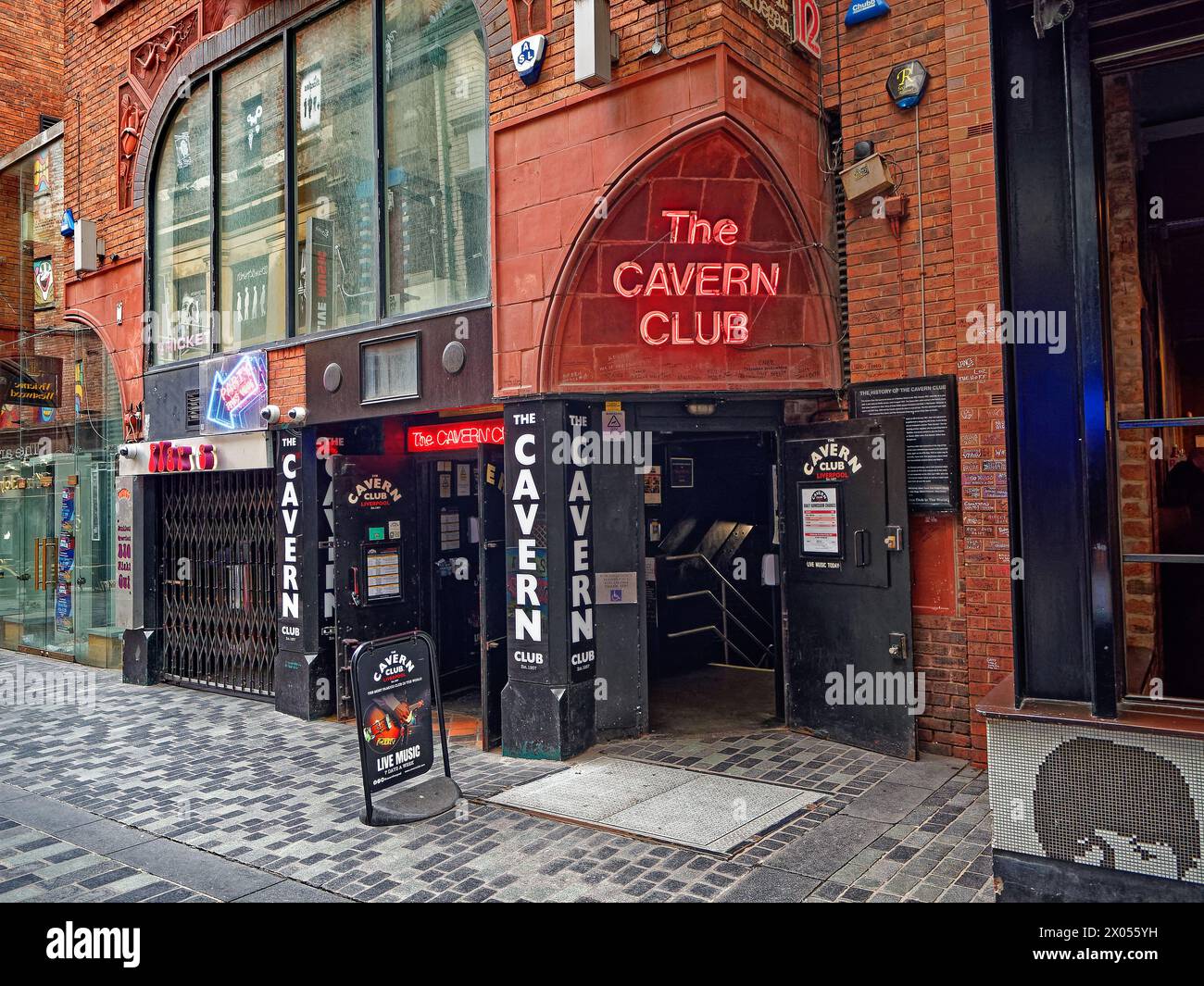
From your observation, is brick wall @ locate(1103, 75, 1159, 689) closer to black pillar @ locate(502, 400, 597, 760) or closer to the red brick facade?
the red brick facade

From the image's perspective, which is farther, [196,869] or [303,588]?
[303,588]

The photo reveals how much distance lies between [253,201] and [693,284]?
21.0ft

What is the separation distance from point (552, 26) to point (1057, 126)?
16.9ft

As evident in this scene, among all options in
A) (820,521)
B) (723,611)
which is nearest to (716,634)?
(723,611)

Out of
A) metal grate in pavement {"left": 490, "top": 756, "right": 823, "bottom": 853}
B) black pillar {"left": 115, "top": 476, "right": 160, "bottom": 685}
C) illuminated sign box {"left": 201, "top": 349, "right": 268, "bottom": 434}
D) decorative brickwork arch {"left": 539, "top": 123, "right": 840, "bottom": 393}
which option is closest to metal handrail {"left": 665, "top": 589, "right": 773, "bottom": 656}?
metal grate in pavement {"left": 490, "top": 756, "right": 823, "bottom": 853}

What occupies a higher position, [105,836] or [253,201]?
[253,201]

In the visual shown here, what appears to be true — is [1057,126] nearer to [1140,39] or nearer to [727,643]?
[1140,39]

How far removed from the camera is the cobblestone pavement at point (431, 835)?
506 cm

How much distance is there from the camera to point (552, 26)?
7.78 meters

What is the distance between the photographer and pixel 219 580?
11039mm

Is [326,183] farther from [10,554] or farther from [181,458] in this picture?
[10,554]

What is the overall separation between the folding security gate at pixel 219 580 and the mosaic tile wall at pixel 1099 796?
851cm

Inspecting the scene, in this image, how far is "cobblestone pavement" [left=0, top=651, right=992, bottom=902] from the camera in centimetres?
506
